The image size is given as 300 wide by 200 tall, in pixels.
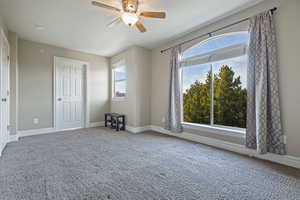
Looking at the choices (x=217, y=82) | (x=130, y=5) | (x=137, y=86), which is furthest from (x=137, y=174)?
(x=137, y=86)

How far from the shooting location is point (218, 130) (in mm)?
2982

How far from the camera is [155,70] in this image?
4.51 meters

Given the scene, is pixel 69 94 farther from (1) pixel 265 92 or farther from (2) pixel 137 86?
(1) pixel 265 92

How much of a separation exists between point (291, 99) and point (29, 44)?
5.74 meters

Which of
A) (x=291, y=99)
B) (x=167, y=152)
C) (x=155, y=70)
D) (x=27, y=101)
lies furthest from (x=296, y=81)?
(x=27, y=101)

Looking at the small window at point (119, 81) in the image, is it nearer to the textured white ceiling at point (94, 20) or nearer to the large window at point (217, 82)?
the textured white ceiling at point (94, 20)

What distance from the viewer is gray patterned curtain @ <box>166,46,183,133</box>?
12.0 ft

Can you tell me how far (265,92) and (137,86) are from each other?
3.00m

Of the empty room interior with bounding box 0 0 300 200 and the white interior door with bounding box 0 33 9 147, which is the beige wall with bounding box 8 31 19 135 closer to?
the empty room interior with bounding box 0 0 300 200

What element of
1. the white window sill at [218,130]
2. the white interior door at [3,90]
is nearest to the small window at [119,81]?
the white window sill at [218,130]

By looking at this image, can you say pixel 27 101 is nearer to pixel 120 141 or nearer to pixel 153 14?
pixel 120 141

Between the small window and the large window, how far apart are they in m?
2.03

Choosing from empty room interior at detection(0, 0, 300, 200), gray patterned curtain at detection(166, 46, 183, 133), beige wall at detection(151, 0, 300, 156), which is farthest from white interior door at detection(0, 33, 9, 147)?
beige wall at detection(151, 0, 300, 156)

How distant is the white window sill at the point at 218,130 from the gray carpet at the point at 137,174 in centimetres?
37
